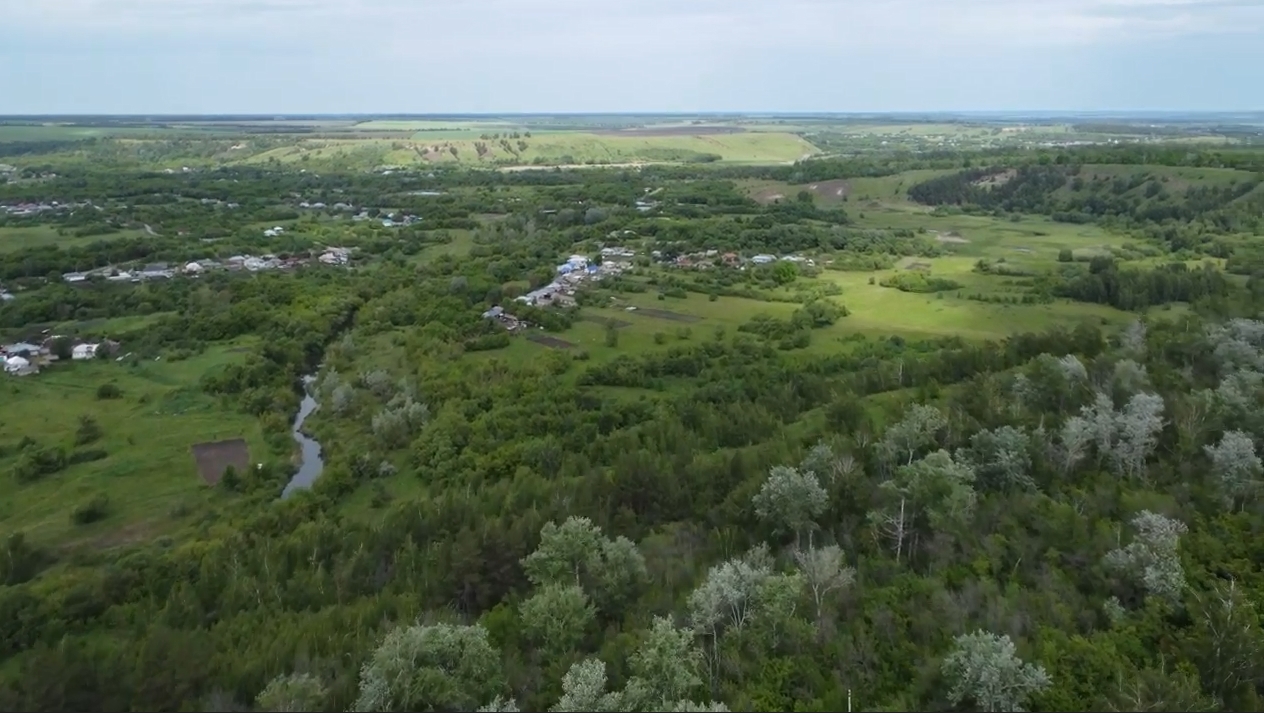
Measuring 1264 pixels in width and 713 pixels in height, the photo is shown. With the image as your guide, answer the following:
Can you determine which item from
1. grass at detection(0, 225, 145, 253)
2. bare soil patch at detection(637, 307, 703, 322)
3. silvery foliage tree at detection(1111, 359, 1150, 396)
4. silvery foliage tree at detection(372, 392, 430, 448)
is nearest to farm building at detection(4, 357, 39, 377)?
silvery foliage tree at detection(372, 392, 430, 448)

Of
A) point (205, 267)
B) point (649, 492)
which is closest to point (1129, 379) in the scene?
point (649, 492)

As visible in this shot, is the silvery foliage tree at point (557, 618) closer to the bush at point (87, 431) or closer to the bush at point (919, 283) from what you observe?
the bush at point (87, 431)

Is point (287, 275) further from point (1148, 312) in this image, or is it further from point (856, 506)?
point (1148, 312)

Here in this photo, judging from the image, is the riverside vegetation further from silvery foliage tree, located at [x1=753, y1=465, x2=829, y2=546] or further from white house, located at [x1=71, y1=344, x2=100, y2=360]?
white house, located at [x1=71, y1=344, x2=100, y2=360]

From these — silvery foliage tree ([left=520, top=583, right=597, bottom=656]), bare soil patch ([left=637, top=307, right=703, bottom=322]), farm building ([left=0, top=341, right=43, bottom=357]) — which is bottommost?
bare soil patch ([left=637, top=307, right=703, bottom=322])

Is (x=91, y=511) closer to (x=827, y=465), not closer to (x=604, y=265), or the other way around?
(x=827, y=465)

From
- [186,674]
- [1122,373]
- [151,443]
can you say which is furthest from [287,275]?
[1122,373]
